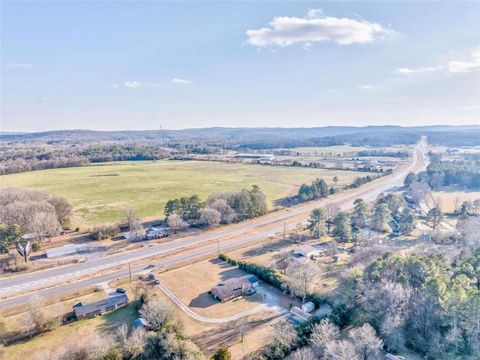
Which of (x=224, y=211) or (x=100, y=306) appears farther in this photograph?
(x=224, y=211)

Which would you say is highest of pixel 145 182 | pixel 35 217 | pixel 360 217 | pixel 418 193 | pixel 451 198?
pixel 35 217

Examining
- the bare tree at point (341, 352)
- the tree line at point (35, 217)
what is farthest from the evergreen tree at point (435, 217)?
the tree line at point (35, 217)

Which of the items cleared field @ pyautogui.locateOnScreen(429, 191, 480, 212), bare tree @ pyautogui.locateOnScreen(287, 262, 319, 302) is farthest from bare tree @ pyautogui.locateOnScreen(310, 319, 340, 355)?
cleared field @ pyautogui.locateOnScreen(429, 191, 480, 212)

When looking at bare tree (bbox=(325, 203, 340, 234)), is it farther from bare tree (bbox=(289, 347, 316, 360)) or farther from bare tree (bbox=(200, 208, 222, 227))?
bare tree (bbox=(289, 347, 316, 360))

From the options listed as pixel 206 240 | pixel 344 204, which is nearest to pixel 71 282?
pixel 206 240

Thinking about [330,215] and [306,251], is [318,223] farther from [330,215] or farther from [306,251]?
[306,251]

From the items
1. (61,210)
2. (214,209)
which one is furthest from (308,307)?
(61,210)
